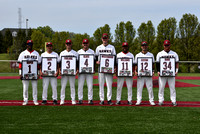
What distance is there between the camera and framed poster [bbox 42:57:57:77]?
8750 mm

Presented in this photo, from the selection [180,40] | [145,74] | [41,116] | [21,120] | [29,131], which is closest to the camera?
[29,131]

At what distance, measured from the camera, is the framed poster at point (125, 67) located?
8781 mm

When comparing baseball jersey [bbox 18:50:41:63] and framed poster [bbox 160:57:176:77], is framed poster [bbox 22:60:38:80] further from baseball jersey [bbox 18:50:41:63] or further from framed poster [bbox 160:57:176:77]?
framed poster [bbox 160:57:176:77]

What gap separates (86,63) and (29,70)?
1986 mm

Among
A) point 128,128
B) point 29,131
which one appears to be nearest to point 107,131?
point 128,128

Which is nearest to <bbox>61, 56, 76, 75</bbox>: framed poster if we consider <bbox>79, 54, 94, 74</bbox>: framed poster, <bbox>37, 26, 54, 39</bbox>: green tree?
<bbox>79, 54, 94, 74</bbox>: framed poster

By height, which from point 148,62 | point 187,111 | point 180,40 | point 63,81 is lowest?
point 187,111

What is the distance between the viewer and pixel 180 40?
144ft

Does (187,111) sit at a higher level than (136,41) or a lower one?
lower

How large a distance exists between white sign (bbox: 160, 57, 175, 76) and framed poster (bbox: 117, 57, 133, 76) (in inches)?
42.0

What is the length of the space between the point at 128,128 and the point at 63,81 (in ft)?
12.9

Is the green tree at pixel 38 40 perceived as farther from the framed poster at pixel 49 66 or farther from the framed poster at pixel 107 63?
the framed poster at pixel 107 63

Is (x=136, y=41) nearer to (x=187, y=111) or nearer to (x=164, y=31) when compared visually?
(x=164, y=31)

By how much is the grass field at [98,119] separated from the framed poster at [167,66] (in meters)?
1.23
